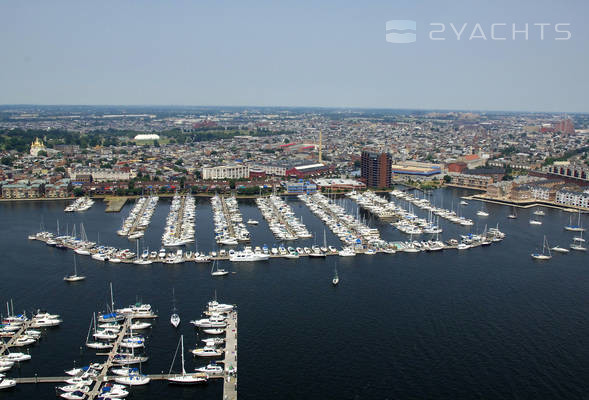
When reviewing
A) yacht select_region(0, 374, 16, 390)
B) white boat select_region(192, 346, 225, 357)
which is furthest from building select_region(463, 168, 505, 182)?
yacht select_region(0, 374, 16, 390)

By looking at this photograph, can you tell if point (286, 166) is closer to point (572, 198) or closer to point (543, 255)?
point (572, 198)

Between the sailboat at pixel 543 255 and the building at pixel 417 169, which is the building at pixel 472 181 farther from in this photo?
the sailboat at pixel 543 255

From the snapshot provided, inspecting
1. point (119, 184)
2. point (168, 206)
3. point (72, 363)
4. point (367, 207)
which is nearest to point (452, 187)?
point (367, 207)

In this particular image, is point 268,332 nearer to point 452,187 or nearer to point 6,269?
point 6,269

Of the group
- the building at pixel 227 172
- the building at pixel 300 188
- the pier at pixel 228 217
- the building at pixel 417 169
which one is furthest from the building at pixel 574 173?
the pier at pixel 228 217

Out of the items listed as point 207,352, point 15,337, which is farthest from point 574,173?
point 15,337

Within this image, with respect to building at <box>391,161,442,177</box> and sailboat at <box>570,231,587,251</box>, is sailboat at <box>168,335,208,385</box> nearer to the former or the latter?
sailboat at <box>570,231,587,251</box>

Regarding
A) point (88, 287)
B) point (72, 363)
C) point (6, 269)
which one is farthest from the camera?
point (6, 269)
